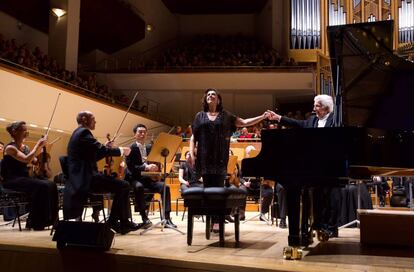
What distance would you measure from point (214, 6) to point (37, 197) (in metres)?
12.8

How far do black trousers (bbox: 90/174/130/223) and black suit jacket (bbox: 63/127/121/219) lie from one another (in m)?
0.17

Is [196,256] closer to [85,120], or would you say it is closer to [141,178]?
[85,120]

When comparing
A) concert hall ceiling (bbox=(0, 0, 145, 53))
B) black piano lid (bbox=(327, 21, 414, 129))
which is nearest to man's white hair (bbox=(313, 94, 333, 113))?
black piano lid (bbox=(327, 21, 414, 129))

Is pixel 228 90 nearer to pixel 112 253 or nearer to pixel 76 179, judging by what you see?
pixel 76 179

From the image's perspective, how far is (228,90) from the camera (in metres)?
15.0

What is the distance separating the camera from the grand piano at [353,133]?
3.24m

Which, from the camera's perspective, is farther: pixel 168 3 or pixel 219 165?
pixel 168 3

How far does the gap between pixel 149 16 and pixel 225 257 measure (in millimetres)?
13458

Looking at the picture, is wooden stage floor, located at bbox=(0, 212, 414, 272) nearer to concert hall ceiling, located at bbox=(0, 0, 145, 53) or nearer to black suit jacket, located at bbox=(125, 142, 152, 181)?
black suit jacket, located at bbox=(125, 142, 152, 181)

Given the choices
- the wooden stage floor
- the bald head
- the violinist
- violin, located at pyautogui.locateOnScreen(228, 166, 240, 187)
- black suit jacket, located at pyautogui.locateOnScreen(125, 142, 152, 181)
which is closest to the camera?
the wooden stage floor

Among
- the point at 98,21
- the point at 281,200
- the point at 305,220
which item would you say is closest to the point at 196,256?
the point at 305,220

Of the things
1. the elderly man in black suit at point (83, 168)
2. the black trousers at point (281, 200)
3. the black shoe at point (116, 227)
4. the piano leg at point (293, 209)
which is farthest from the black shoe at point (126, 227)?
the piano leg at point (293, 209)

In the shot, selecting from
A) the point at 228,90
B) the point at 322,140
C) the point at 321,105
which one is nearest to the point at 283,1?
the point at 228,90

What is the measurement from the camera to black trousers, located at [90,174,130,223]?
462cm
